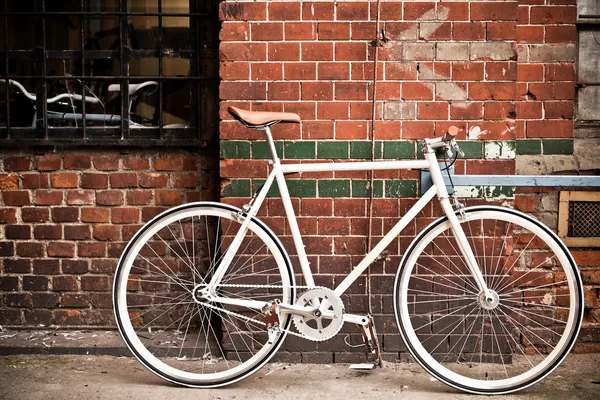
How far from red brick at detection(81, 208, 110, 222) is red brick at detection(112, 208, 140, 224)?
4 centimetres

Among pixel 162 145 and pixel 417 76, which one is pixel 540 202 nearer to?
pixel 417 76

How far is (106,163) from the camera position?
4.70 meters

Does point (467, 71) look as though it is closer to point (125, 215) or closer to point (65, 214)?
point (125, 215)

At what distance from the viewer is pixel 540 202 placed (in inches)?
182

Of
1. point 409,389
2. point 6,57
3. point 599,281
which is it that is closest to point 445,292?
point 409,389

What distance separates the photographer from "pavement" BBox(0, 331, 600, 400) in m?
3.92

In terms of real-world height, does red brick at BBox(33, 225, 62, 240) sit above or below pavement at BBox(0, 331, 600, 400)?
above

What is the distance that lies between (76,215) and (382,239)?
195cm

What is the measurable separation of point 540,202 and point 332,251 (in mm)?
1322

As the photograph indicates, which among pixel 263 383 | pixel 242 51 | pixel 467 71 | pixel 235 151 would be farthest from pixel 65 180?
pixel 467 71

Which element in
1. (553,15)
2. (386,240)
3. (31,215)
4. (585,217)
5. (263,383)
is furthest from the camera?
(31,215)

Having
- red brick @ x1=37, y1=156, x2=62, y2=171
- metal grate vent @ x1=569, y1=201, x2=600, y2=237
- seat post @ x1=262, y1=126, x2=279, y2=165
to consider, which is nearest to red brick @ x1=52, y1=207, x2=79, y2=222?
red brick @ x1=37, y1=156, x2=62, y2=171

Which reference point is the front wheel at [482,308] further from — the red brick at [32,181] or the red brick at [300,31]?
the red brick at [32,181]

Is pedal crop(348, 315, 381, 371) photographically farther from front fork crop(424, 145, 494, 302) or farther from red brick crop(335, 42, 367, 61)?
red brick crop(335, 42, 367, 61)
